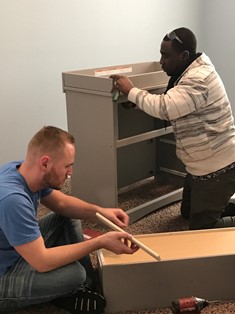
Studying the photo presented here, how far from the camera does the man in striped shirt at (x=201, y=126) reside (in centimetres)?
176

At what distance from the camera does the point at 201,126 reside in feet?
5.81

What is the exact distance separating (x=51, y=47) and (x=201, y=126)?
1.14 m

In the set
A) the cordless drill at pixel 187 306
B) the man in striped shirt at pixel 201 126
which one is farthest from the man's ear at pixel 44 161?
the man in striped shirt at pixel 201 126

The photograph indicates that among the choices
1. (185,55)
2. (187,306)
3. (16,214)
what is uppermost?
(185,55)

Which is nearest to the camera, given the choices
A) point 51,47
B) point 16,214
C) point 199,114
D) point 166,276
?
point 16,214

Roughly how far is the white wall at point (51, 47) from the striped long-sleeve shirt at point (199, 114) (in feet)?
2.74

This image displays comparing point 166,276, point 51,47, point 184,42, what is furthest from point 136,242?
point 51,47

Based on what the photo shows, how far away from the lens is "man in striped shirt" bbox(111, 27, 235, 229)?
1756 mm

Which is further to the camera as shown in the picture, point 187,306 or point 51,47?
point 51,47

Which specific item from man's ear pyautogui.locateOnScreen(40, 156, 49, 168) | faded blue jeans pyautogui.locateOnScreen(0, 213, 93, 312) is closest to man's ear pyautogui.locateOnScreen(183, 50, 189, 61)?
man's ear pyautogui.locateOnScreen(40, 156, 49, 168)

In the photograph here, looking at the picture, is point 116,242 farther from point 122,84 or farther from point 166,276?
point 122,84

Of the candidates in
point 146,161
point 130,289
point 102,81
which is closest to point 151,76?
point 102,81

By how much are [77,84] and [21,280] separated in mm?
986

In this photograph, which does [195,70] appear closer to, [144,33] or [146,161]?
[146,161]
